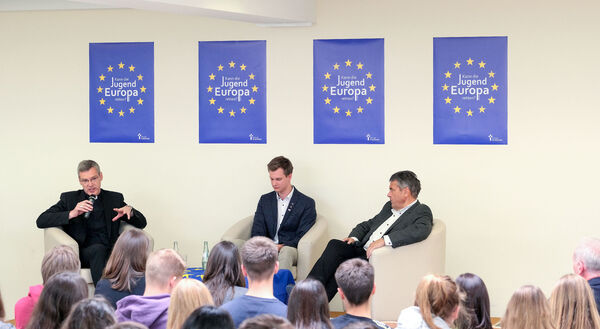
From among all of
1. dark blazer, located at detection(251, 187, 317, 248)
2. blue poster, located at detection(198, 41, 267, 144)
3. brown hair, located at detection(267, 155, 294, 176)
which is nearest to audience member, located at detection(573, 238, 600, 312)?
dark blazer, located at detection(251, 187, 317, 248)

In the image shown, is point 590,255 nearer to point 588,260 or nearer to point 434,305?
point 588,260

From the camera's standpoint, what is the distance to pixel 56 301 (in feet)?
12.1

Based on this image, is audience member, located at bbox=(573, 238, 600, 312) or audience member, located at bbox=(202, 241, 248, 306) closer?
audience member, located at bbox=(202, 241, 248, 306)

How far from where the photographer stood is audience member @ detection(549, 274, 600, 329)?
4.07 m

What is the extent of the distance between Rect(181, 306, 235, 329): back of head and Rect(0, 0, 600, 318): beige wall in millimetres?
4359

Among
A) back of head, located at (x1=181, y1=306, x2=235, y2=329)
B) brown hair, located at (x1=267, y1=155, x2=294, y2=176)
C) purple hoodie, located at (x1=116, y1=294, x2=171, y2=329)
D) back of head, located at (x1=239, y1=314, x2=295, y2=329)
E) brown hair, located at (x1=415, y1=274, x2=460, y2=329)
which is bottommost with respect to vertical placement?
purple hoodie, located at (x1=116, y1=294, x2=171, y2=329)

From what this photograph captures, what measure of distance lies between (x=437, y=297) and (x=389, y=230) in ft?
10.9

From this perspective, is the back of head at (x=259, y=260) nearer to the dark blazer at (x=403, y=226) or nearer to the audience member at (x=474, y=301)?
the audience member at (x=474, y=301)

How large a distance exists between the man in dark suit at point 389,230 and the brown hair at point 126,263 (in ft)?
7.57

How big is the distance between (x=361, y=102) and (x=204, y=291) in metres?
4.51

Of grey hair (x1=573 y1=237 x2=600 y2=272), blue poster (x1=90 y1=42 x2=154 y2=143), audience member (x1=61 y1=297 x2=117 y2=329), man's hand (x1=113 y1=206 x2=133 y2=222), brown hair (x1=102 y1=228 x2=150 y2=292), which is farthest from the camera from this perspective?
blue poster (x1=90 y1=42 x2=154 y2=143)

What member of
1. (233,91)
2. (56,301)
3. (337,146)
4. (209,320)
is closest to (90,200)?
(233,91)

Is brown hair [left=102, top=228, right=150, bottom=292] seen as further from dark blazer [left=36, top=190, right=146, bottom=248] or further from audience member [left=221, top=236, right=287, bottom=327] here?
dark blazer [left=36, top=190, right=146, bottom=248]

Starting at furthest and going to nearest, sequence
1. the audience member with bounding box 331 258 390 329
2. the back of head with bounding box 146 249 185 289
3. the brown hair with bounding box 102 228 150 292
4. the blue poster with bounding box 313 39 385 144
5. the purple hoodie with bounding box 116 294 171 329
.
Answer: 1. the blue poster with bounding box 313 39 385 144
2. the brown hair with bounding box 102 228 150 292
3. the back of head with bounding box 146 249 185 289
4. the purple hoodie with bounding box 116 294 171 329
5. the audience member with bounding box 331 258 390 329
